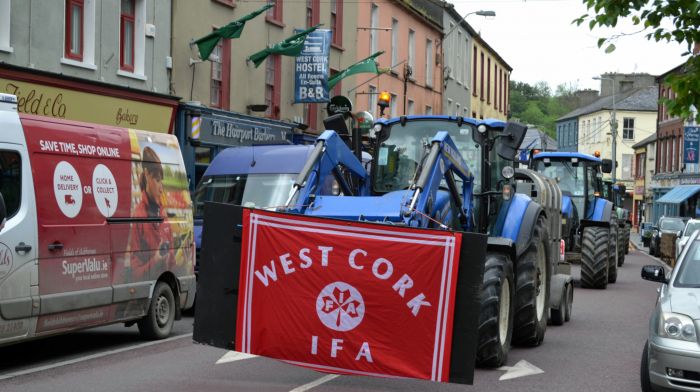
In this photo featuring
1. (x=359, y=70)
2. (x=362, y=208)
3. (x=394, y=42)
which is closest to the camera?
(x=362, y=208)

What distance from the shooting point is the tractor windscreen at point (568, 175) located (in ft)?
79.8

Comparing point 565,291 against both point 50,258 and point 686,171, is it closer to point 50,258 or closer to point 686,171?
point 50,258

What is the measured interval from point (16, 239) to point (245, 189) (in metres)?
8.08

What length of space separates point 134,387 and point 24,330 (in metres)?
1.62

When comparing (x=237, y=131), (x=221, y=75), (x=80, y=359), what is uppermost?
(x=221, y=75)

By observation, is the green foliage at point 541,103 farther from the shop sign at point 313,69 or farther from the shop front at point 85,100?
the shop front at point 85,100

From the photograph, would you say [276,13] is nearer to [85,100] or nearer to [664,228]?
[85,100]

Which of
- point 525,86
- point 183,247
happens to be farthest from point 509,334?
point 525,86

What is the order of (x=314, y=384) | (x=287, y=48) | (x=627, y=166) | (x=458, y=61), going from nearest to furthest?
(x=314, y=384) < (x=287, y=48) < (x=458, y=61) < (x=627, y=166)

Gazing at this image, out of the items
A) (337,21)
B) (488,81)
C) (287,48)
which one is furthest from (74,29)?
(488,81)

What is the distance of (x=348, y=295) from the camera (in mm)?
8516

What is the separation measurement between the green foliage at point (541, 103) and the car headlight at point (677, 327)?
395 feet

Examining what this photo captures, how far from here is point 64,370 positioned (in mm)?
10273

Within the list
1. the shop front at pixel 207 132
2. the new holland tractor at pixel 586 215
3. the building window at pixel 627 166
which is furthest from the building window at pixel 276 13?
the building window at pixel 627 166
